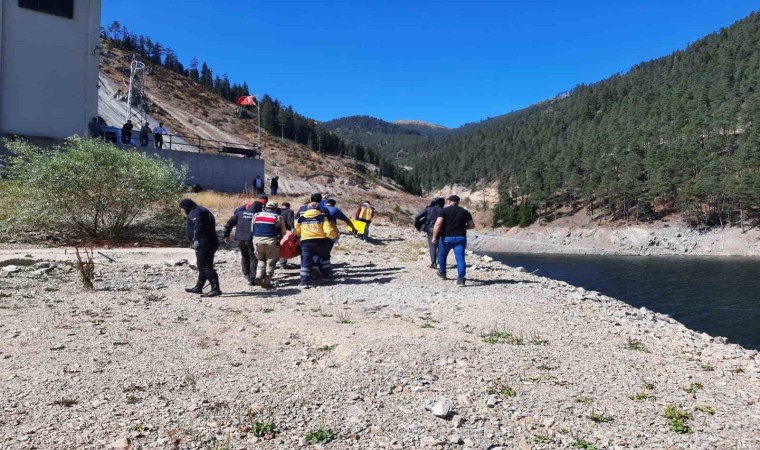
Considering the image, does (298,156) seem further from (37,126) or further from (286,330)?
(286,330)

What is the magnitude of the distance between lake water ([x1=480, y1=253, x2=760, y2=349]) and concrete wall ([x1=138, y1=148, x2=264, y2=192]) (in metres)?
25.8

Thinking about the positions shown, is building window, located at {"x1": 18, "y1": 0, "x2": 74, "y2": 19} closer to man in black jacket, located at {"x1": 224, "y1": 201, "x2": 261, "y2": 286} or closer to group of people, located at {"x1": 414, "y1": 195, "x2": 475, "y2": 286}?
man in black jacket, located at {"x1": 224, "y1": 201, "x2": 261, "y2": 286}

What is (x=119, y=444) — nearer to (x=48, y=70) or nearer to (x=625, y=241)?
(x=48, y=70)

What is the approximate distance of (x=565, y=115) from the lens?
7362 inches

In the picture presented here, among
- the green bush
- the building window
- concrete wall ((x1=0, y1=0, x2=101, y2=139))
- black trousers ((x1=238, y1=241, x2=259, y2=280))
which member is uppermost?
the building window

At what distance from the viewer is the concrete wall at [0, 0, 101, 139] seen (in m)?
26.6

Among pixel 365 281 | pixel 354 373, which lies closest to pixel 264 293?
pixel 365 281

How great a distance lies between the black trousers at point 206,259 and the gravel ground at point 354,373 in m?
0.45

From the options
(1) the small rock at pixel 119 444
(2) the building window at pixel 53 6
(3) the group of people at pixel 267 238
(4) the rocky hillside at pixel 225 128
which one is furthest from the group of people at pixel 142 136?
(4) the rocky hillside at pixel 225 128

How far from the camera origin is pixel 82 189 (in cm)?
1605

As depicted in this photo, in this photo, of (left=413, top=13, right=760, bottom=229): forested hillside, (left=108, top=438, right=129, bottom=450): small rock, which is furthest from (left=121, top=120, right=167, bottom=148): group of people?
(left=413, top=13, right=760, bottom=229): forested hillside

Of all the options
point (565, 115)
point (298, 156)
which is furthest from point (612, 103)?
point (298, 156)

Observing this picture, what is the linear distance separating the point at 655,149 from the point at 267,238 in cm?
10764

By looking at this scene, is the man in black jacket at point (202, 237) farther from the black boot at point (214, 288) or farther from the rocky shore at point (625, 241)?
the rocky shore at point (625, 241)
